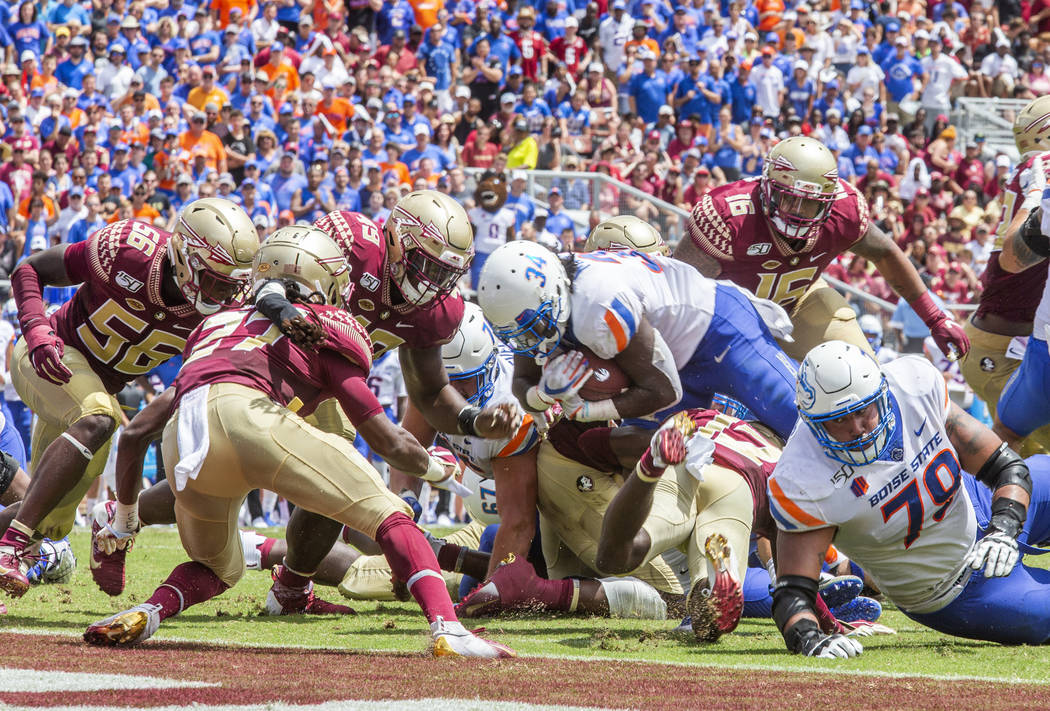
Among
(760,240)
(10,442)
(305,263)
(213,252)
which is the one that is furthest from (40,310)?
(760,240)

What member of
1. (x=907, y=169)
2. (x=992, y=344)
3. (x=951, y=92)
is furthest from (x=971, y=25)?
(x=992, y=344)

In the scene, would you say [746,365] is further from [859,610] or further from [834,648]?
[834,648]

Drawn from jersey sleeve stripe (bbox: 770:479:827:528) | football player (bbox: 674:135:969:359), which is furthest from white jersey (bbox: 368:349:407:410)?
jersey sleeve stripe (bbox: 770:479:827:528)

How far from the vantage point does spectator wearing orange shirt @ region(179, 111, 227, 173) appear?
15.0m

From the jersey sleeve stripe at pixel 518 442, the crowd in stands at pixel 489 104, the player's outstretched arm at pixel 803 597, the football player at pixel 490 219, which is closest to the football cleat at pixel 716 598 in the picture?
the player's outstretched arm at pixel 803 597

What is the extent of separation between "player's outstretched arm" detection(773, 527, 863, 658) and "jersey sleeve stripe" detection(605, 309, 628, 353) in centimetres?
123

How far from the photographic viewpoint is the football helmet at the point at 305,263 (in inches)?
210

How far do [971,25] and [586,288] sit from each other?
1698 centimetres

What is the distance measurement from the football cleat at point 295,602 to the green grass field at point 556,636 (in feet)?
0.29

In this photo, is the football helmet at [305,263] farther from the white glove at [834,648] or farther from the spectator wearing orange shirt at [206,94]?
the spectator wearing orange shirt at [206,94]

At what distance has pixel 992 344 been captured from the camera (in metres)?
8.27

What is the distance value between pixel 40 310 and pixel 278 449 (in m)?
2.37

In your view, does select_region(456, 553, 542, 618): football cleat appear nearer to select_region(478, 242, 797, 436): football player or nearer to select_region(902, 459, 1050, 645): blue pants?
select_region(478, 242, 797, 436): football player

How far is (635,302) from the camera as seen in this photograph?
590 cm
